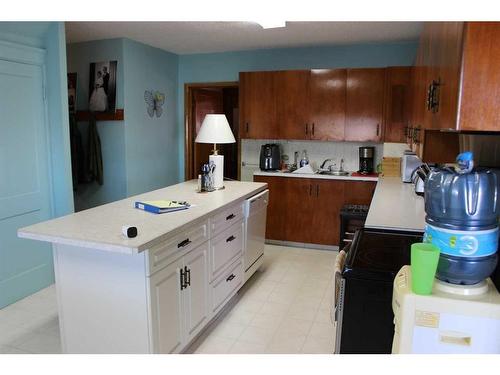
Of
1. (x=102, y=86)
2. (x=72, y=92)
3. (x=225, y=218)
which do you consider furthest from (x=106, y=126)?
(x=225, y=218)

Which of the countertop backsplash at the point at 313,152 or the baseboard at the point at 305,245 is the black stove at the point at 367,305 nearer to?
the baseboard at the point at 305,245

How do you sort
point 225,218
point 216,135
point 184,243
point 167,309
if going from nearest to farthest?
point 167,309 < point 184,243 < point 225,218 < point 216,135

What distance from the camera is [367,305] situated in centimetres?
174

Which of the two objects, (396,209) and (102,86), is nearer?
(396,209)

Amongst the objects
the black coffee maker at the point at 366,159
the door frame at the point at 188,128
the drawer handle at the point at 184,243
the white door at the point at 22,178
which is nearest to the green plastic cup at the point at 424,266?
the drawer handle at the point at 184,243

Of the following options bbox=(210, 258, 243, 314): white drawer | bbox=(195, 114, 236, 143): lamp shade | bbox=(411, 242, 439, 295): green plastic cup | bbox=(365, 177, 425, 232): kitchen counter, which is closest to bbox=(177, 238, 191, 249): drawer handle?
bbox=(210, 258, 243, 314): white drawer

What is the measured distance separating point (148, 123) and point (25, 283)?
2311mm

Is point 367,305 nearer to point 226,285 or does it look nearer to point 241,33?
point 226,285

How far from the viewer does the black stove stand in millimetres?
1706

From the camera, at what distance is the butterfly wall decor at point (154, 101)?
473cm

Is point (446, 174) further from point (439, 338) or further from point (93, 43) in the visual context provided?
point (93, 43)

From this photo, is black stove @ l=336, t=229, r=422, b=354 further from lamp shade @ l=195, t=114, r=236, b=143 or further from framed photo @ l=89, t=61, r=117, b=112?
framed photo @ l=89, t=61, r=117, b=112

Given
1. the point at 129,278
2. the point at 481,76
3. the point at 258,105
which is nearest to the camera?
the point at 481,76

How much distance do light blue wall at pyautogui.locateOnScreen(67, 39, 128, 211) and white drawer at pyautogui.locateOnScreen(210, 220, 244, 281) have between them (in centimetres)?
199
